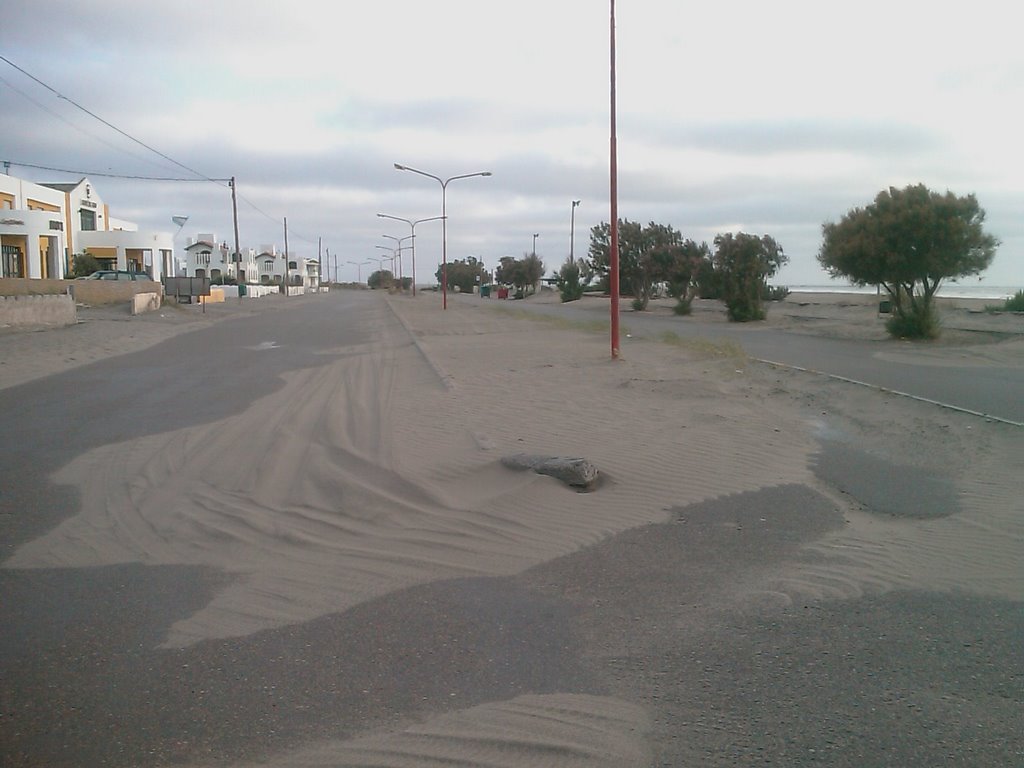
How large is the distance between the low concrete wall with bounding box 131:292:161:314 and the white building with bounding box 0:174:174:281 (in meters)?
10.9

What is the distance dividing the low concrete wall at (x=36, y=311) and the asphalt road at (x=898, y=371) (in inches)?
846

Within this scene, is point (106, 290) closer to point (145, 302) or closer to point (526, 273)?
point (145, 302)

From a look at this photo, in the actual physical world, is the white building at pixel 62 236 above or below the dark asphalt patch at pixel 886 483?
above

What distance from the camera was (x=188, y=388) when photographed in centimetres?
1875

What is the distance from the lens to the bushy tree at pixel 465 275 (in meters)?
168

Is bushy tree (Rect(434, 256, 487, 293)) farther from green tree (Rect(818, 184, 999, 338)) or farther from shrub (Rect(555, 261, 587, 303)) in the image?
green tree (Rect(818, 184, 999, 338))

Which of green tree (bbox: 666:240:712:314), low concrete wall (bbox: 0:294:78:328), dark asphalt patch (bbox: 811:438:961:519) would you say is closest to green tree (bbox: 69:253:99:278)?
low concrete wall (bbox: 0:294:78:328)

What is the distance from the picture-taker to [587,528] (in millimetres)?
8305

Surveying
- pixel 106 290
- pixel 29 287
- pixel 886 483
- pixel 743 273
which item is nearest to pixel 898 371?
pixel 886 483

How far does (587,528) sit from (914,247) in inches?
1069

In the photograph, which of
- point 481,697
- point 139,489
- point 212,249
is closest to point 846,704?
point 481,697

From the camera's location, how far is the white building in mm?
58500

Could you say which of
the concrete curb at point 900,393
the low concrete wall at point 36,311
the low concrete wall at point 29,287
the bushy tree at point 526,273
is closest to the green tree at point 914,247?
the concrete curb at point 900,393

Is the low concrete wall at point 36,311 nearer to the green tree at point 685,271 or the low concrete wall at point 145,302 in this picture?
the low concrete wall at point 145,302
